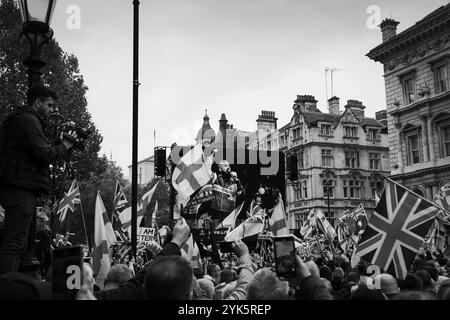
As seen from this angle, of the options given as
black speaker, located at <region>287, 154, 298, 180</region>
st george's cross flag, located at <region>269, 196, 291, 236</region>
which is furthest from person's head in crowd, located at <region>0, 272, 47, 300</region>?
black speaker, located at <region>287, 154, 298, 180</region>

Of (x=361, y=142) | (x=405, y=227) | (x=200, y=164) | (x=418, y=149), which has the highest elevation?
(x=361, y=142)

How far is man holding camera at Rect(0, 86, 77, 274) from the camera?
4.65 m

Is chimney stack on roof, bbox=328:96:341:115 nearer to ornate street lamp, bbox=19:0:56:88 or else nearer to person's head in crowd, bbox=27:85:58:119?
ornate street lamp, bbox=19:0:56:88

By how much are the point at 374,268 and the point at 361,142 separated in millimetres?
57659

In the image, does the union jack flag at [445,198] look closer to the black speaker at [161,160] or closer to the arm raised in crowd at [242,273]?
the black speaker at [161,160]

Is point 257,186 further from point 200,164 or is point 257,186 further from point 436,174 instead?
point 200,164

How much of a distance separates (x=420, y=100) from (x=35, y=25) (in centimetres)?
3294

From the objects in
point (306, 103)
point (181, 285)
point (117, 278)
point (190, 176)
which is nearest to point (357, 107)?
point (306, 103)

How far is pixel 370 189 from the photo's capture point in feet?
202

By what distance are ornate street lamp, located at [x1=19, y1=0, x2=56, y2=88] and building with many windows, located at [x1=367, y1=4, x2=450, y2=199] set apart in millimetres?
31095

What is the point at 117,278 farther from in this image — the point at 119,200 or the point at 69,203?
the point at 119,200

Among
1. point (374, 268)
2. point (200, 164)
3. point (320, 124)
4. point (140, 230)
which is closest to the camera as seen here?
point (374, 268)
